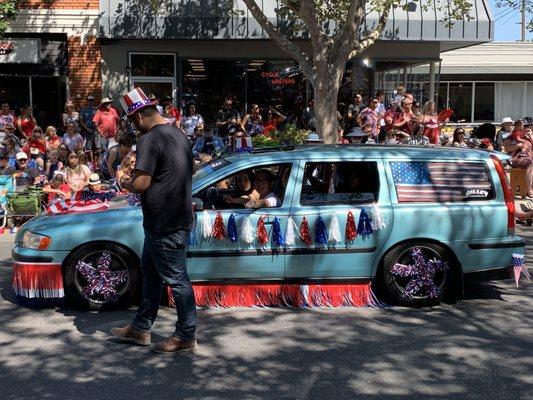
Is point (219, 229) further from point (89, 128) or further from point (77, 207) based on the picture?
point (89, 128)

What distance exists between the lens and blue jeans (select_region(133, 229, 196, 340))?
4.95 metres

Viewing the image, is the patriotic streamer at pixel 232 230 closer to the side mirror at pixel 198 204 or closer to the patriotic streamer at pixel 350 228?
the side mirror at pixel 198 204

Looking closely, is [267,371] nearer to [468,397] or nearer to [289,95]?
[468,397]

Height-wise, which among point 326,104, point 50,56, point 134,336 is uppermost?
point 50,56

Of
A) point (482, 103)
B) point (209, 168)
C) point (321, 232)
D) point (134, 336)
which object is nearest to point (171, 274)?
point (134, 336)

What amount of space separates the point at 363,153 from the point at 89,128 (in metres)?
10.8

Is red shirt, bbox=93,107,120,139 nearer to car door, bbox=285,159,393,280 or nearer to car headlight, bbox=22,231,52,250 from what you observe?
car headlight, bbox=22,231,52,250

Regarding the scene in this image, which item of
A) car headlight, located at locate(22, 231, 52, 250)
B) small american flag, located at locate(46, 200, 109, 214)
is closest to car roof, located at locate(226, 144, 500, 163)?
small american flag, located at locate(46, 200, 109, 214)

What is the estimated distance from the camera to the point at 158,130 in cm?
492

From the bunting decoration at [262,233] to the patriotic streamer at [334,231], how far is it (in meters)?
0.59

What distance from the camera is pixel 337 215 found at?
6.26 meters

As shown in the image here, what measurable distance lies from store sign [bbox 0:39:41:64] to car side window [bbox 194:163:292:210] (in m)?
12.2

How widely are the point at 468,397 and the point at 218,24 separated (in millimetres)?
13824

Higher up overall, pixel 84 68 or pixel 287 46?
pixel 84 68
